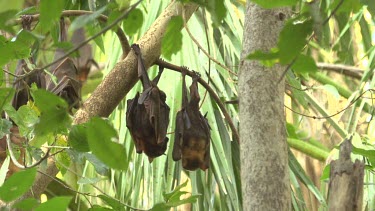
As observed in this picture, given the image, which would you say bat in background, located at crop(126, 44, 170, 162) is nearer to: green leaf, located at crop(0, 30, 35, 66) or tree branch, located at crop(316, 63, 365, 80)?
green leaf, located at crop(0, 30, 35, 66)

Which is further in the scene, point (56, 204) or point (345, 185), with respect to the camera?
point (56, 204)

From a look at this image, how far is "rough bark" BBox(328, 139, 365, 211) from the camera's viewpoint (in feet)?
2.57

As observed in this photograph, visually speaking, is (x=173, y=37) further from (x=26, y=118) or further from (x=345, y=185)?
(x=26, y=118)

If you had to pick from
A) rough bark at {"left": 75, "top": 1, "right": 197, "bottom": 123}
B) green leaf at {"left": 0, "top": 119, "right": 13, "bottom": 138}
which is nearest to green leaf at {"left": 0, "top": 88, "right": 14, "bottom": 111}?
green leaf at {"left": 0, "top": 119, "right": 13, "bottom": 138}

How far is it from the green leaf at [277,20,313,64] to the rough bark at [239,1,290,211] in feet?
0.86

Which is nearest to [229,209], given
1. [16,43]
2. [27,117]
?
[27,117]

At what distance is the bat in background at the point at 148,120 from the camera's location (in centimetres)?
131

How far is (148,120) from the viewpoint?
132cm

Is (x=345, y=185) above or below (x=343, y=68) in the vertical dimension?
below

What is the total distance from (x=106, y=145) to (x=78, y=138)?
25cm

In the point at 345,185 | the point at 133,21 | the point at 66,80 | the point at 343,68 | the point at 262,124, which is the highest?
the point at 343,68

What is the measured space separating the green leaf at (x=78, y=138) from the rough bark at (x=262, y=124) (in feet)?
0.74

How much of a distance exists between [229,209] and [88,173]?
47 cm

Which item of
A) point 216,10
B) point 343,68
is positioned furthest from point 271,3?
point 343,68
